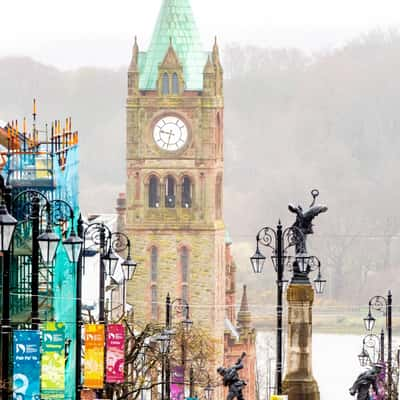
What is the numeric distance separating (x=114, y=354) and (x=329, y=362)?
3487 inches

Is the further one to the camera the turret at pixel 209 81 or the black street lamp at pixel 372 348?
the turret at pixel 209 81

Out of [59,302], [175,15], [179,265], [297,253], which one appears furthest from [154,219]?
[297,253]

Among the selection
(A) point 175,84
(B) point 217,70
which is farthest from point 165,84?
(B) point 217,70

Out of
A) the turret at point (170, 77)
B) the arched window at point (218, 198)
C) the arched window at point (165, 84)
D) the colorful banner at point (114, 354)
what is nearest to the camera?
the colorful banner at point (114, 354)

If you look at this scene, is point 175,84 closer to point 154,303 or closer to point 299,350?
point 154,303

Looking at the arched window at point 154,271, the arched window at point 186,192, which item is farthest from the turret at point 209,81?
the arched window at point 154,271

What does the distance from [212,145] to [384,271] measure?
23.9m

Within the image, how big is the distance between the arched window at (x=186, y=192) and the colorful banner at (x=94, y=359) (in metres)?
107

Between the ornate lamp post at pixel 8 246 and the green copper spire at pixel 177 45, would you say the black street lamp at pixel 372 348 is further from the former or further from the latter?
the green copper spire at pixel 177 45

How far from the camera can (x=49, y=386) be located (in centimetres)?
4531

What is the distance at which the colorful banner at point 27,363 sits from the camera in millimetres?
42062

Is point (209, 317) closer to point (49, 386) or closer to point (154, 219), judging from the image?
point (154, 219)

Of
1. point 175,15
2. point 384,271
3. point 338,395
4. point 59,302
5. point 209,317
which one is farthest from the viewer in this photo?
point 384,271

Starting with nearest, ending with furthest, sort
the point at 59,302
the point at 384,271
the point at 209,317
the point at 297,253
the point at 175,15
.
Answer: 1. the point at 297,253
2. the point at 59,302
3. the point at 209,317
4. the point at 175,15
5. the point at 384,271
